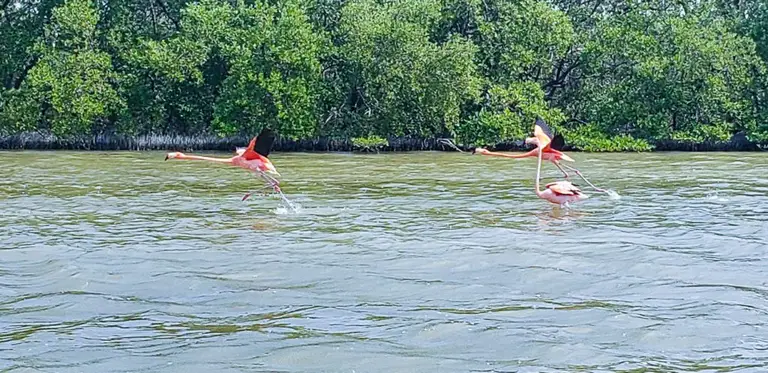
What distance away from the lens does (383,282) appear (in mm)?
8078

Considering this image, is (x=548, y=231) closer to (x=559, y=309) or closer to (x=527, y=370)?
(x=559, y=309)

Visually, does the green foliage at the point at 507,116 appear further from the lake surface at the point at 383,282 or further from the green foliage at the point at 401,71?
the lake surface at the point at 383,282

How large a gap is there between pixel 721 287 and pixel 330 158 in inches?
872

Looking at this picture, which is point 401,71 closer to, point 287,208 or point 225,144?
point 225,144

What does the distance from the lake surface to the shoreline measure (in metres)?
18.9

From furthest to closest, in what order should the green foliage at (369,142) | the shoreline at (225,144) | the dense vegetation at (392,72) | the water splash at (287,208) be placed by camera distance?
the shoreline at (225,144) < the dense vegetation at (392,72) < the green foliage at (369,142) < the water splash at (287,208)

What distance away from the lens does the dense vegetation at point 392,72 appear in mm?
34438

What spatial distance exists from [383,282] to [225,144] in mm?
27981

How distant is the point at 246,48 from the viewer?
34969 mm

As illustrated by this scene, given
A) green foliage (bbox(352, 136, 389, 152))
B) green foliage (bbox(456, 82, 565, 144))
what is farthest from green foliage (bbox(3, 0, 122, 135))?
green foliage (bbox(456, 82, 565, 144))

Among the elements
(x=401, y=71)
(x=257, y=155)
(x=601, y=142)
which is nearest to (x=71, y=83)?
(x=401, y=71)

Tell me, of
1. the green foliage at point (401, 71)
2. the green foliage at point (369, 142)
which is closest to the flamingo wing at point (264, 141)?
the green foliage at point (369, 142)

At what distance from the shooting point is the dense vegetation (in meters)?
34.4

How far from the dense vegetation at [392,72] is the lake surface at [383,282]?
18.5m
